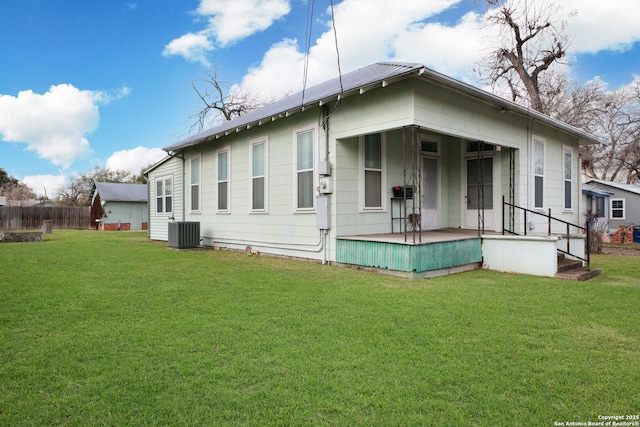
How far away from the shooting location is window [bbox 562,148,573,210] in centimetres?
1142

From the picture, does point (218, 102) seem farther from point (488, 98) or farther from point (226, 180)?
point (488, 98)

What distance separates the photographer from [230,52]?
54.4 ft

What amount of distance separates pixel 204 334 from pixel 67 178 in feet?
164

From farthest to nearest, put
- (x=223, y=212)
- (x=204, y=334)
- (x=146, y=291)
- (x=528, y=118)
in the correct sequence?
(x=223, y=212), (x=528, y=118), (x=146, y=291), (x=204, y=334)

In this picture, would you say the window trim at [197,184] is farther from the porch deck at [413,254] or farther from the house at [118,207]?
the house at [118,207]

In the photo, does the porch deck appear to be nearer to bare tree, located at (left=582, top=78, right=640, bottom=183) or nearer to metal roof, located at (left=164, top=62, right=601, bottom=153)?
metal roof, located at (left=164, top=62, right=601, bottom=153)

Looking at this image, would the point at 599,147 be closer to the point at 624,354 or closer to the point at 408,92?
the point at 408,92

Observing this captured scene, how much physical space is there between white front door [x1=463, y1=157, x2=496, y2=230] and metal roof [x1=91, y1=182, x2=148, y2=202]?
25.1m

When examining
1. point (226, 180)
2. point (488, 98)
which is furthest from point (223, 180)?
point (488, 98)

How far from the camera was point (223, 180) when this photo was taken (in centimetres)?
1163

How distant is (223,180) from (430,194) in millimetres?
5874

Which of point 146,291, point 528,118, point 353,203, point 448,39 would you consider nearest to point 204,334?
point 146,291

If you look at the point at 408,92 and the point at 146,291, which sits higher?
the point at 408,92

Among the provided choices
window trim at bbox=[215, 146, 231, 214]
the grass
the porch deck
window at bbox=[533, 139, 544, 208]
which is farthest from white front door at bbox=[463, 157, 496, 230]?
window trim at bbox=[215, 146, 231, 214]
